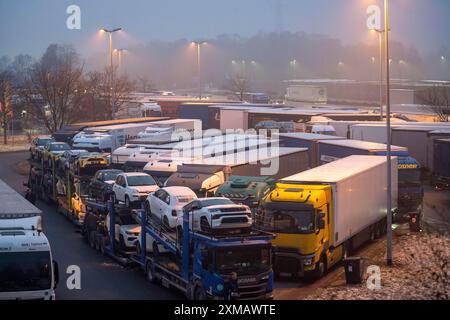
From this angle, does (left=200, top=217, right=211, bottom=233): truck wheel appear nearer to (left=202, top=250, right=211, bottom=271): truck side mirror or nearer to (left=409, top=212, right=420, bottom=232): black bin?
(left=202, top=250, right=211, bottom=271): truck side mirror

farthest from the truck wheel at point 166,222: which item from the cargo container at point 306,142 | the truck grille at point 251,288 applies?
the cargo container at point 306,142

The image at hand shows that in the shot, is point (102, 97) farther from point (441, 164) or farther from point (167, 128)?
point (441, 164)

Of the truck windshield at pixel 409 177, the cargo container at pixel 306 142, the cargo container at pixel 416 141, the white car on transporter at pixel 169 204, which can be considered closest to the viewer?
the white car on transporter at pixel 169 204

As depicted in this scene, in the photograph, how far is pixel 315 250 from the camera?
17.1 m

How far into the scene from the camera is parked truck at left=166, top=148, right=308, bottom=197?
21.2 meters

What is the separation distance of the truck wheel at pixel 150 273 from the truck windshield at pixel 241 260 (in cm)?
367

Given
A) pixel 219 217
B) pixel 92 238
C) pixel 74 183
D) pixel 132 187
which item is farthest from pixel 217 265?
pixel 74 183

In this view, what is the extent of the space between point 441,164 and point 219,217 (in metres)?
19.6

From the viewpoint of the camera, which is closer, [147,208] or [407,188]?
[147,208]

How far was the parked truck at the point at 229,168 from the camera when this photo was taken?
21188 millimetres

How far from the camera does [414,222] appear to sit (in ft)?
76.7

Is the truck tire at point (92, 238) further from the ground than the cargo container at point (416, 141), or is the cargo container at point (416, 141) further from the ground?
the cargo container at point (416, 141)

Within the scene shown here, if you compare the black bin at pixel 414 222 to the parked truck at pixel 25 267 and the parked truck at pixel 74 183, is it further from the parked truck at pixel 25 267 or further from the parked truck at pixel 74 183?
the parked truck at pixel 25 267

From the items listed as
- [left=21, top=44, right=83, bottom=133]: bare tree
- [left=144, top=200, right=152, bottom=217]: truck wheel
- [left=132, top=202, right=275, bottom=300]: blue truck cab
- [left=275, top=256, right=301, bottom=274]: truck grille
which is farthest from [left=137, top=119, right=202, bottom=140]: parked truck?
[left=132, top=202, right=275, bottom=300]: blue truck cab
